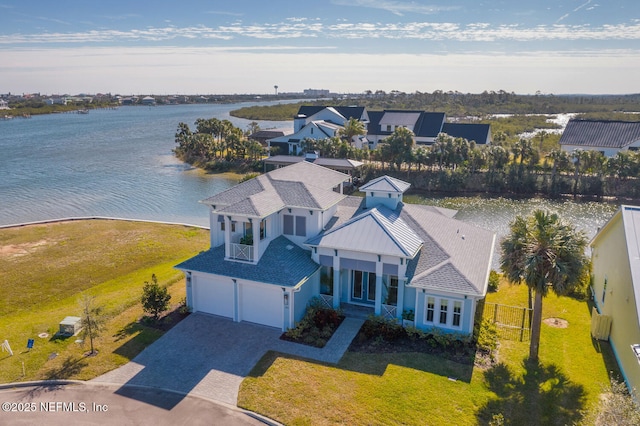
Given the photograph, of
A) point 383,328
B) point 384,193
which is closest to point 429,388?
point 383,328

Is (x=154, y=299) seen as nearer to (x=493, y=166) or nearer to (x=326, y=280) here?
(x=326, y=280)

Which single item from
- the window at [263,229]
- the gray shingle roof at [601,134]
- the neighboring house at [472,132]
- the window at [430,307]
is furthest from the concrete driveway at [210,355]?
the neighboring house at [472,132]

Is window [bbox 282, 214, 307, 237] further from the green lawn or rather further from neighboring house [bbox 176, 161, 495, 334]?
the green lawn

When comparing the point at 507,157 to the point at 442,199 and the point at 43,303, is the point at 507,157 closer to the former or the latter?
the point at 442,199

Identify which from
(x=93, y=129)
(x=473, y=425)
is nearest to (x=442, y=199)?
(x=473, y=425)

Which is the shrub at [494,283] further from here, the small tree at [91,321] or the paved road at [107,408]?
the small tree at [91,321]
